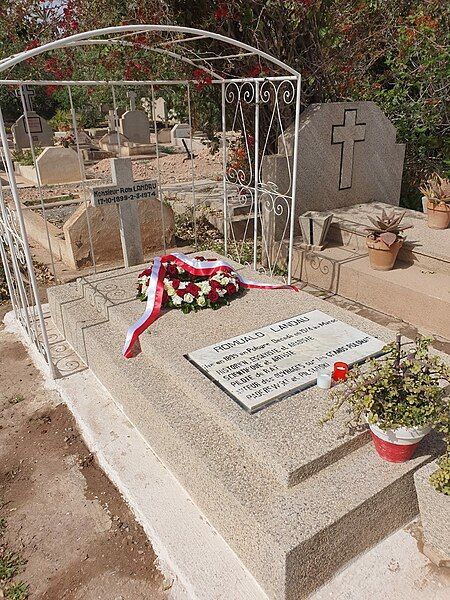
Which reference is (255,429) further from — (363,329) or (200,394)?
(363,329)

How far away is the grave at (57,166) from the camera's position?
12477 mm

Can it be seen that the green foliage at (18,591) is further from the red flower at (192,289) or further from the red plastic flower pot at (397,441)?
the red flower at (192,289)

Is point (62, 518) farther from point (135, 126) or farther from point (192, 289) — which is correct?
point (135, 126)

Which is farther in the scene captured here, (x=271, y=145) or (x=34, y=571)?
(x=271, y=145)

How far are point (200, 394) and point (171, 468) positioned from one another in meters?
0.50

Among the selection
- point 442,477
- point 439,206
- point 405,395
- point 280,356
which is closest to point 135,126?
point 439,206

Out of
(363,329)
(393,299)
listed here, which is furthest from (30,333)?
(393,299)

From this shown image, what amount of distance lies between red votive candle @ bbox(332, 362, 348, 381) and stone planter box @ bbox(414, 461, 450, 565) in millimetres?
749

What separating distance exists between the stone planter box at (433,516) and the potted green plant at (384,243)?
296 cm

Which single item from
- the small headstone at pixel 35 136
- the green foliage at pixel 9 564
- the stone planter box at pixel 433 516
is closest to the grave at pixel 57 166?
the small headstone at pixel 35 136

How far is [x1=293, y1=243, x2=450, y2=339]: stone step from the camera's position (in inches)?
178

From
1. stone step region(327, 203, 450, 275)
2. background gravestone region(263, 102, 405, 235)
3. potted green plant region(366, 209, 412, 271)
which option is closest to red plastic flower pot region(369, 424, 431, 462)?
potted green plant region(366, 209, 412, 271)

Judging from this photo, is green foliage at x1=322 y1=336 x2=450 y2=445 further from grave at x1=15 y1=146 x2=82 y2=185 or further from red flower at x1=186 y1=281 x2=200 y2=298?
grave at x1=15 y1=146 x2=82 y2=185

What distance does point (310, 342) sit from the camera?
11.5 ft
